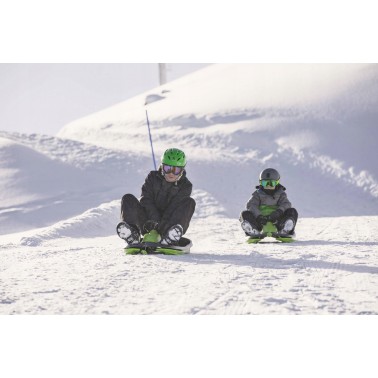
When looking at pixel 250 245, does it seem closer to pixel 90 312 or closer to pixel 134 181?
pixel 90 312

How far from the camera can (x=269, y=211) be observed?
292 inches

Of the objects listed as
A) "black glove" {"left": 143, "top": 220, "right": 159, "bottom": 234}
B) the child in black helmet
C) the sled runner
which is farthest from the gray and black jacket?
"black glove" {"left": 143, "top": 220, "right": 159, "bottom": 234}

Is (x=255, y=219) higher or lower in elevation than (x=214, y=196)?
higher

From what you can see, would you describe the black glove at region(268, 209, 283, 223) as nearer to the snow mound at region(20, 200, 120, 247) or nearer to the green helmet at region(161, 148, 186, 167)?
the green helmet at region(161, 148, 186, 167)

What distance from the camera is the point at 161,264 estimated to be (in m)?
5.39

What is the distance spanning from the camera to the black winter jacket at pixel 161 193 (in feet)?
20.3

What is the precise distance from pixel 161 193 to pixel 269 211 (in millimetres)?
1646

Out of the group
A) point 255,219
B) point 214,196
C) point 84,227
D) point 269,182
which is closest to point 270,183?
point 269,182

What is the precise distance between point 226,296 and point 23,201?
44.3 ft

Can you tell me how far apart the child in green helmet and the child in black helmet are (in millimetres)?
1039

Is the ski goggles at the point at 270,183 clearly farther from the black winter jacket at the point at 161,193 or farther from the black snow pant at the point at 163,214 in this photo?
the black snow pant at the point at 163,214

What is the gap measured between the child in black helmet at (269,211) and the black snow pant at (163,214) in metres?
1.20

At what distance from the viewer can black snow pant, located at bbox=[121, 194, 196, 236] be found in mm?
5871

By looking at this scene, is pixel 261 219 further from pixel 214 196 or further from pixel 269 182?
pixel 214 196
